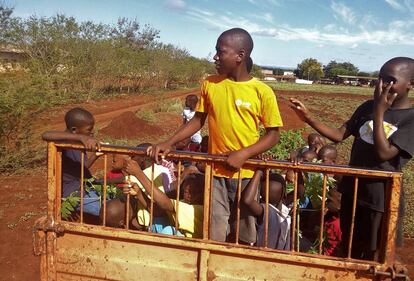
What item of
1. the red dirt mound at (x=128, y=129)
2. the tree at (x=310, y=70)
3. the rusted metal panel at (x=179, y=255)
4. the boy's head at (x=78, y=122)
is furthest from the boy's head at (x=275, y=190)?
the tree at (x=310, y=70)

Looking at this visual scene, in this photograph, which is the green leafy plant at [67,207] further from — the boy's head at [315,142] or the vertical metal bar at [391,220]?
the boy's head at [315,142]

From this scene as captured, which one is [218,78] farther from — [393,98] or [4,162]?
[4,162]

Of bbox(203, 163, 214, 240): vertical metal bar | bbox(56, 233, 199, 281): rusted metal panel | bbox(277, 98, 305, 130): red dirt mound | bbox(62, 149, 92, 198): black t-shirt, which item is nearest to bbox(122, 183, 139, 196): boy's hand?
bbox(56, 233, 199, 281): rusted metal panel

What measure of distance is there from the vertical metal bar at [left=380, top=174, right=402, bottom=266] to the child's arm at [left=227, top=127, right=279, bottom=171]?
75 cm

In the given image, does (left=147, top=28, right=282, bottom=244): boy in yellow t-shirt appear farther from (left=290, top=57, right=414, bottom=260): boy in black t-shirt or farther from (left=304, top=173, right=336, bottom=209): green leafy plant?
(left=304, top=173, right=336, bottom=209): green leafy plant

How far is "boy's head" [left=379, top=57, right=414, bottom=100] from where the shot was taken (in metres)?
2.43

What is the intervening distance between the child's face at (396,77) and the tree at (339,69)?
4743 inches

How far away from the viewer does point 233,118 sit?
2662 mm

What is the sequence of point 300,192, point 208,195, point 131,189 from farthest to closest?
point 300,192 → point 131,189 → point 208,195

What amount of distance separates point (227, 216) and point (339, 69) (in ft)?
426

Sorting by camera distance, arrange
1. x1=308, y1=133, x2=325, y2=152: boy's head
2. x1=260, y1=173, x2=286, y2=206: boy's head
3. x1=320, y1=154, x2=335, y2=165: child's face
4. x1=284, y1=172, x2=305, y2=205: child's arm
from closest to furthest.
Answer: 1. x1=260, y1=173, x2=286, y2=206: boy's head
2. x1=284, y1=172, x2=305, y2=205: child's arm
3. x1=320, y1=154, x2=335, y2=165: child's face
4. x1=308, y1=133, x2=325, y2=152: boy's head

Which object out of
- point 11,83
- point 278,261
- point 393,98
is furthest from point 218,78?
point 11,83

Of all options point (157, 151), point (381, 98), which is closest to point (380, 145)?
point (381, 98)

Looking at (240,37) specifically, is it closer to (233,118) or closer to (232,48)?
(232,48)
